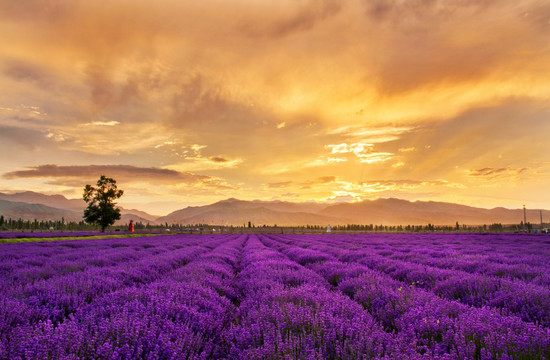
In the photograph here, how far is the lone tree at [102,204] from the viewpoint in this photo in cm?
4709

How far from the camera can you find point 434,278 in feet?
20.7

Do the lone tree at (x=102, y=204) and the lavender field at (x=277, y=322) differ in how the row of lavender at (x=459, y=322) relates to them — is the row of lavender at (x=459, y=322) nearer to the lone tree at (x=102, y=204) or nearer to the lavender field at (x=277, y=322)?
the lavender field at (x=277, y=322)

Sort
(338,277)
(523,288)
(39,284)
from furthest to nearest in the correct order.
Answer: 1. (338,277)
2. (39,284)
3. (523,288)

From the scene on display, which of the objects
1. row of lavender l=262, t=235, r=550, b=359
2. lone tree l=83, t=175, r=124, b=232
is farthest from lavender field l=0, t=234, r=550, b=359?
lone tree l=83, t=175, r=124, b=232

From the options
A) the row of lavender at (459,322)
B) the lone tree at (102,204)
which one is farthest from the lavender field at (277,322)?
the lone tree at (102,204)

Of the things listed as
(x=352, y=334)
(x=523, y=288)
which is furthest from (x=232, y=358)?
(x=523, y=288)

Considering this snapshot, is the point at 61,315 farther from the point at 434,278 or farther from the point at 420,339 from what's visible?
the point at 434,278

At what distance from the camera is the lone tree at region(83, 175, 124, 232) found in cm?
4709

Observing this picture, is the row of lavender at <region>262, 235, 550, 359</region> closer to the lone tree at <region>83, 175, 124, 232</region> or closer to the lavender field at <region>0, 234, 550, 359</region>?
the lavender field at <region>0, 234, 550, 359</region>

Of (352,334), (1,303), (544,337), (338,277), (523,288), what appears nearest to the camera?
(544,337)

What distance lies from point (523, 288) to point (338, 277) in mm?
3463

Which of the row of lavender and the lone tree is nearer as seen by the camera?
the row of lavender

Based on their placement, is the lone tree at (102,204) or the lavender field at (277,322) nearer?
the lavender field at (277,322)

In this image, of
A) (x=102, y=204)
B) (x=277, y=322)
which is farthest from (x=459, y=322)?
(x=102, y=204)
